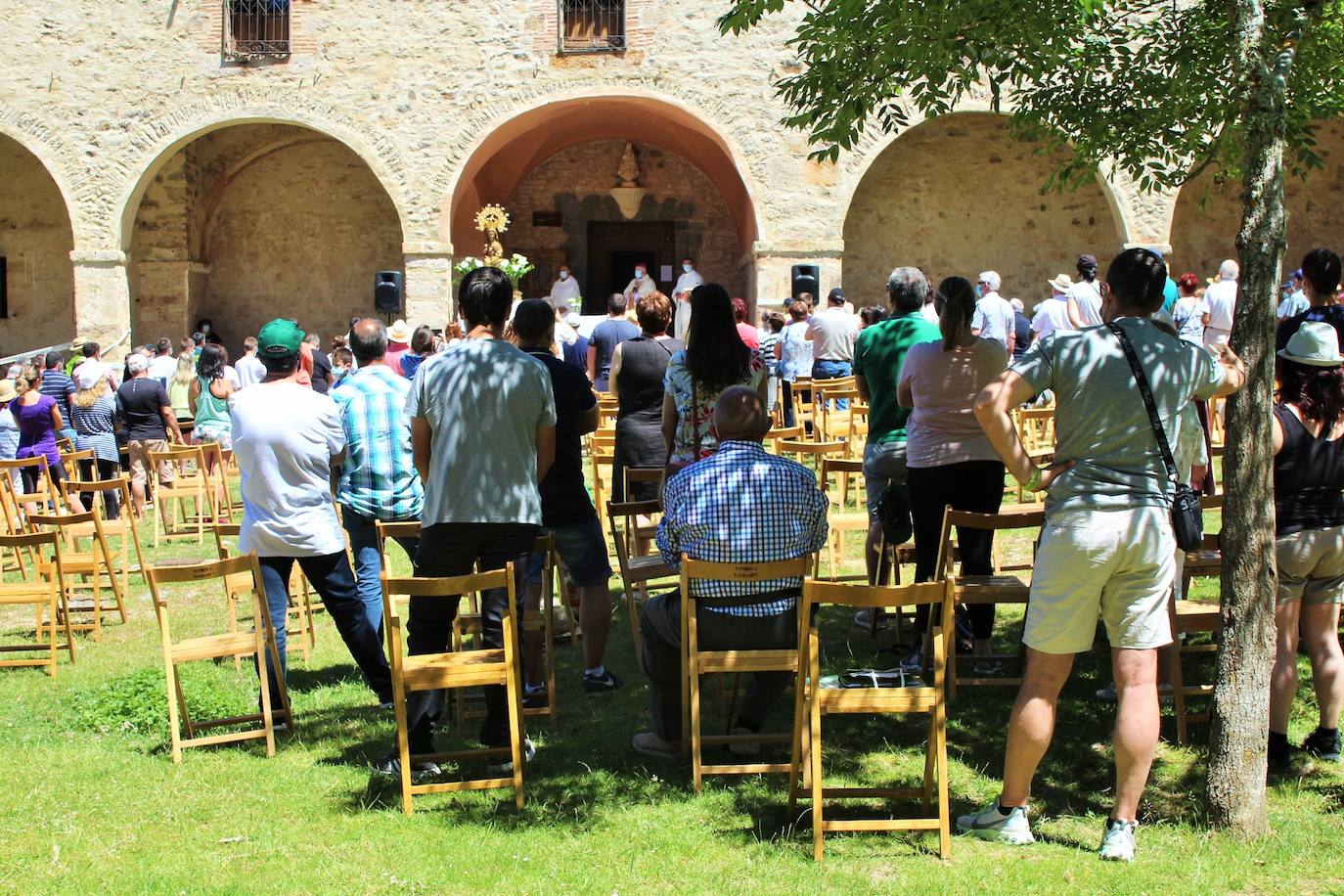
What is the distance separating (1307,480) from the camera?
4039 mm

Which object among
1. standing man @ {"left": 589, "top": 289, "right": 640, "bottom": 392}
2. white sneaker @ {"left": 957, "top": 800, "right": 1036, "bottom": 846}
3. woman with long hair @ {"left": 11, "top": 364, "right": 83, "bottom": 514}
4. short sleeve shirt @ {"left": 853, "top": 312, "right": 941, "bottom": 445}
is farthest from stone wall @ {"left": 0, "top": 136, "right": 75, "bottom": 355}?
white sneaker @ {"left": 957, "top": 800, "right": 1036, "bottom": 846}

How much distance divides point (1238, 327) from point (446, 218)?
14.3 m

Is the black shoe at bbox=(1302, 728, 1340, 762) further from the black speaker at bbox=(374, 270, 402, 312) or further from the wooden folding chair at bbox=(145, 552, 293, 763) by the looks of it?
the black speaker at bbox=(374, 270, 402, 312)

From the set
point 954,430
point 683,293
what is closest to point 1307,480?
point 954,430

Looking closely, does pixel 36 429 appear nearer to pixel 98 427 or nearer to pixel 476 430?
pixel 98 427

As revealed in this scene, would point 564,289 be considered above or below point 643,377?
above

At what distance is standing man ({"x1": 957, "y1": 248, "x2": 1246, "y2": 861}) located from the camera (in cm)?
343

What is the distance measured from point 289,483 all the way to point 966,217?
51.7 ft

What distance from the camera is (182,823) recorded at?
12.9 feet

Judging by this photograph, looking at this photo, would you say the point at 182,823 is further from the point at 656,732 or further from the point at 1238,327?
the point at 1238,327

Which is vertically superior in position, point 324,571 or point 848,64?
point 848,64

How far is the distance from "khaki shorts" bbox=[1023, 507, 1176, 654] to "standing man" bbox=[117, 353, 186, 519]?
8992 mm

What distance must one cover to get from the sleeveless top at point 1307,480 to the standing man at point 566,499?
2.37 metres

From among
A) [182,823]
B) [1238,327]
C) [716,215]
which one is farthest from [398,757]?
[716,215]
